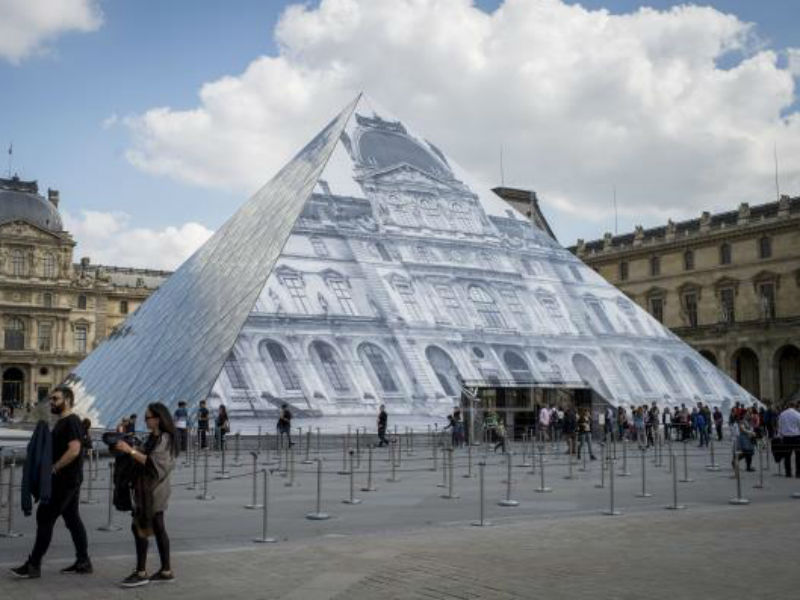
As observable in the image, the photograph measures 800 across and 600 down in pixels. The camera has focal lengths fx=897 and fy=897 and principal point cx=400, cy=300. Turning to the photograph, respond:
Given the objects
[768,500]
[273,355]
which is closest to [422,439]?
[273,355]

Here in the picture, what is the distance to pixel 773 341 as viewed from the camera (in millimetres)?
55938

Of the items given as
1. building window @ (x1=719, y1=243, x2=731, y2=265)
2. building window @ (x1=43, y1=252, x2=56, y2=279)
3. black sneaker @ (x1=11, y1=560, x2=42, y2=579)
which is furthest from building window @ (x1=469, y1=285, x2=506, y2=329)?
building window @ (x1=43, y1=252, x2=56, y2=279)

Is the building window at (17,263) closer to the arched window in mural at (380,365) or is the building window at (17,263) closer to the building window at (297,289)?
the building window at (297,289)

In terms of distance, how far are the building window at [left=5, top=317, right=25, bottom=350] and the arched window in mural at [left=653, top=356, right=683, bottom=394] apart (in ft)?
212

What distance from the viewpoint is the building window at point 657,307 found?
2527 inches

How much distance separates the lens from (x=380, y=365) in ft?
80.2

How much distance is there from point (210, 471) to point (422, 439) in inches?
319

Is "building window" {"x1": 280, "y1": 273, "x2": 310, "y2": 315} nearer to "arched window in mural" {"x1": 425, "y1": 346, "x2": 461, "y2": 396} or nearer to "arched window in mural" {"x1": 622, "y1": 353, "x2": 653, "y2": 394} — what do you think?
"arched window in mural" {"x1": 425, "y1": 346, "x2": 461, "y2": 396}

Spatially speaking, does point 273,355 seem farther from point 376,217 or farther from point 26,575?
point 26,575

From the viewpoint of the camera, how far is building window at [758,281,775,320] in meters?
57.3

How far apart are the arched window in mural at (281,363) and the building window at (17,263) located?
63.8 metres

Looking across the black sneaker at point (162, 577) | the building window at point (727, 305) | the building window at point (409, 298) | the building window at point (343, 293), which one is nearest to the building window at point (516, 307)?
the building window at point (409, 298)

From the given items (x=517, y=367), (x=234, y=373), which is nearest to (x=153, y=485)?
(x=234, y=373)

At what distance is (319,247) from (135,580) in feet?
66.5
